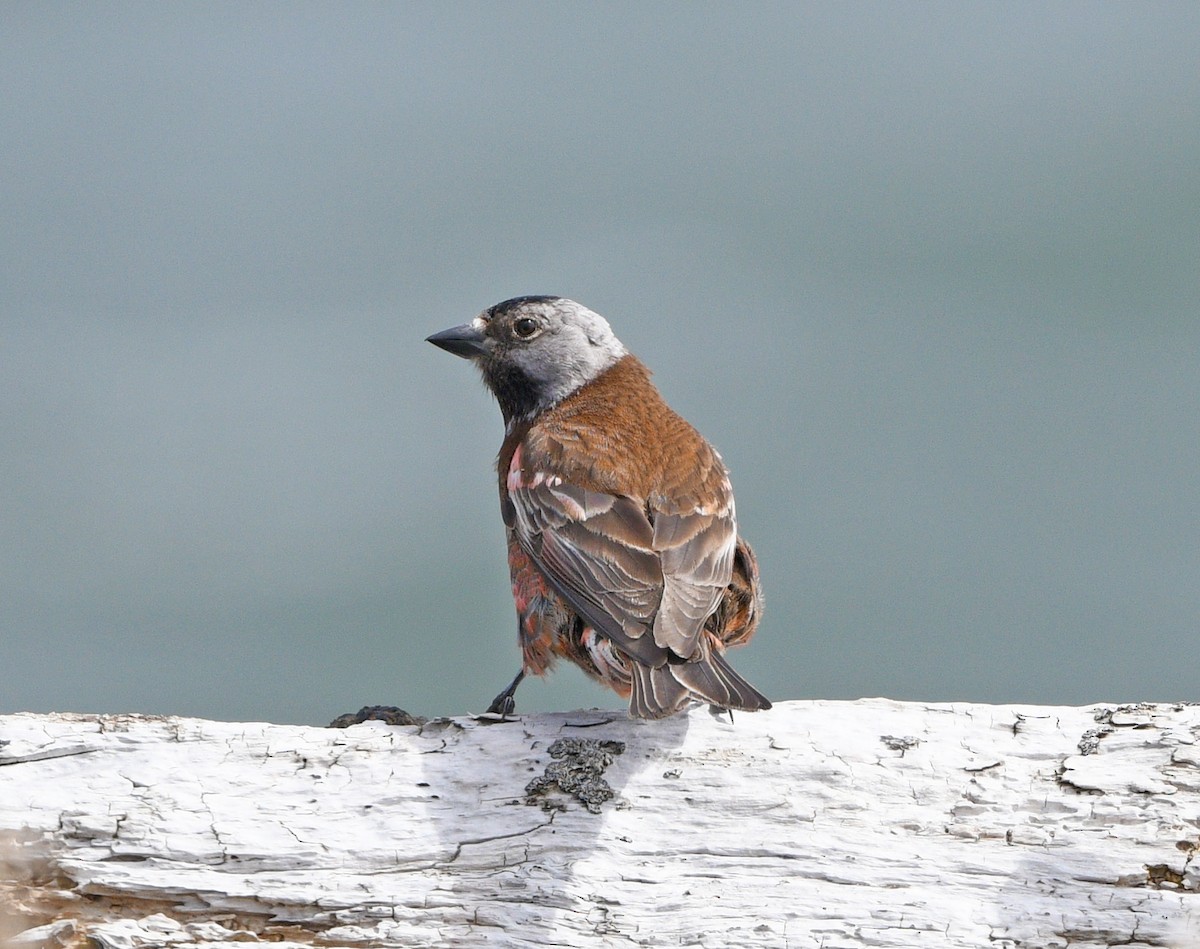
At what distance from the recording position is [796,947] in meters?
3.97

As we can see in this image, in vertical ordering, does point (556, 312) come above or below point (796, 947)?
above

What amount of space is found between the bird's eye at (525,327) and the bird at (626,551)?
12.7 inches

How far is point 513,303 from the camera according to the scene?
756 centimetres

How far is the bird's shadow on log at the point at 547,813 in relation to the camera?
4.12 m

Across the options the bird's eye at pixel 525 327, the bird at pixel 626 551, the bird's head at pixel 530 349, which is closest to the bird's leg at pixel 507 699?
the bird at pixel 626 551

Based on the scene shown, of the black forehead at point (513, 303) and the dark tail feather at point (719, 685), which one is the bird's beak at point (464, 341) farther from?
the dark tail feather at point (719, 685)

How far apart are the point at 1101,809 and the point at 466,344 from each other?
4363mm

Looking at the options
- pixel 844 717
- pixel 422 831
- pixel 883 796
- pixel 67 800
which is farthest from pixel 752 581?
pixel 67 800

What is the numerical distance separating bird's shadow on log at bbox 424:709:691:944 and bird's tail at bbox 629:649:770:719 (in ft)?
0.48

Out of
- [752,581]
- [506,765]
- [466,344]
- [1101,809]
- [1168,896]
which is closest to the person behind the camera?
[1168,896]

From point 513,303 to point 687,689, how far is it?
11.2 ft

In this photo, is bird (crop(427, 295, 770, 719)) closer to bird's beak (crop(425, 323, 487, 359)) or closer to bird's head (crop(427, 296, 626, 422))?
bird's head (crop(427, 296, 626, 422))

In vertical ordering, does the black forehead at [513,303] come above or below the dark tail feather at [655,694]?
above

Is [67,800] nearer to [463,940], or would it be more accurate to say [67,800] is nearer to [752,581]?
[463,940]
